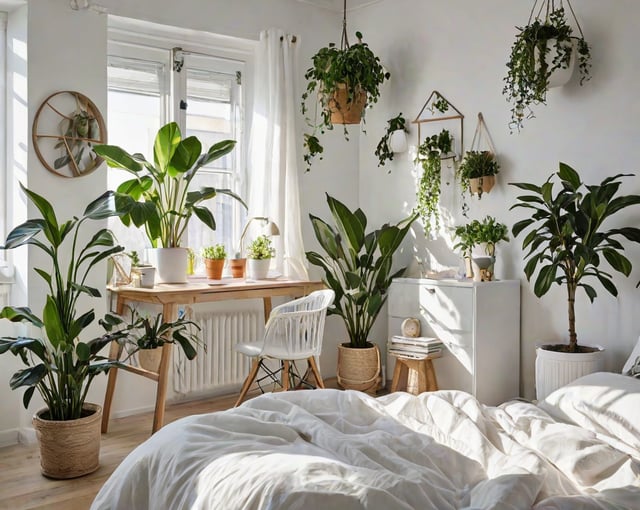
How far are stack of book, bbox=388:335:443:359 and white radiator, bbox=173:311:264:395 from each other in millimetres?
1127

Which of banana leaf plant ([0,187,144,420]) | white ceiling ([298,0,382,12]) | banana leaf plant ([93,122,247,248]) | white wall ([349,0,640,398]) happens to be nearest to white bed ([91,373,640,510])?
banana leaf plant ([0,187,144,420])

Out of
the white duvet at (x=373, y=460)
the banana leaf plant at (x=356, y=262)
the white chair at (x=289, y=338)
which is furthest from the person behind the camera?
the banana leaf plant at (x=356, y=262)

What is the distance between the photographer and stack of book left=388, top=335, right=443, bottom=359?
4340 millimetres

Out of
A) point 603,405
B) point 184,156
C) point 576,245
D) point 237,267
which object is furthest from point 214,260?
point 603,405

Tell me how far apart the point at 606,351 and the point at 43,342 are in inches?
122

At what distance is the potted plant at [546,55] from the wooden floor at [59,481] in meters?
2.94

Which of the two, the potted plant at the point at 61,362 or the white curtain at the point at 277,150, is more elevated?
the white curtain at the point at 277,150

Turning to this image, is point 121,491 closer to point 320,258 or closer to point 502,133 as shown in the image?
point 320,258

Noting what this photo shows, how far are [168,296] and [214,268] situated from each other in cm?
68

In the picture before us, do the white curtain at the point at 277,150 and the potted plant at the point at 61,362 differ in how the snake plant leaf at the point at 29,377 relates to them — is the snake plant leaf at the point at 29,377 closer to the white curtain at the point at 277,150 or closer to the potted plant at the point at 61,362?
the potted plant at the point at 61,362

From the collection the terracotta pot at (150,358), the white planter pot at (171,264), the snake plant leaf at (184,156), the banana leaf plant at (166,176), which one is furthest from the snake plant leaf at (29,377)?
the snake plant leaf at (184,156)

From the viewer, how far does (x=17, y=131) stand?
3920 millimetres

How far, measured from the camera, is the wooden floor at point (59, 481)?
10.1ft

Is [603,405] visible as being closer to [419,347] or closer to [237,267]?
[419,347]
